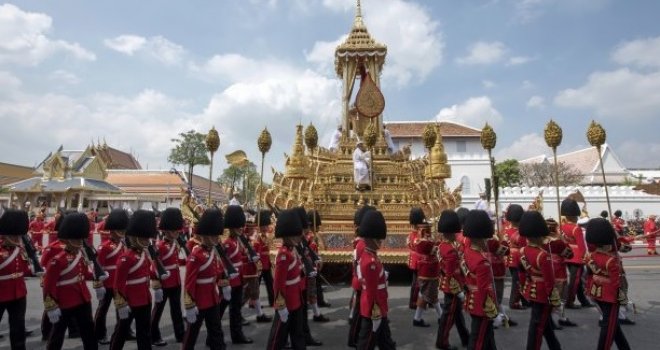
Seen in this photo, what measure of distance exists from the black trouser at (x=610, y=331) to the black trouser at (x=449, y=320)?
1628 millimetres

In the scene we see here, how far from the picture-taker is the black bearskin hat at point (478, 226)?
16.5 feet

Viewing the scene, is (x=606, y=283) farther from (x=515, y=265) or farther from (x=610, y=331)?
(x=515, y=265)

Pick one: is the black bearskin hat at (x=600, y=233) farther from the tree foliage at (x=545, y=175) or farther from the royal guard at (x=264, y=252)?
the tree foliage at (x=545, y=175)

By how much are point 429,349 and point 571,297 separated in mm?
4145

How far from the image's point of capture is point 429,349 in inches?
231

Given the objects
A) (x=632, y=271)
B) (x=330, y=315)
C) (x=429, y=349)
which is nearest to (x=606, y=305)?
(x=429, y=349)

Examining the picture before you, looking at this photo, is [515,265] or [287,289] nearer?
[287,289]

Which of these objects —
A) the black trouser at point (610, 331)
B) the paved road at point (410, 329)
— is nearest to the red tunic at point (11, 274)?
the paved road at point (410, 329)

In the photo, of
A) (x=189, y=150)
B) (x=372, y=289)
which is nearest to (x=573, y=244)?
(x=372, y=289)

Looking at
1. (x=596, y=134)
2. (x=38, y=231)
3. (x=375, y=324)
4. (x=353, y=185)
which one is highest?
(x=596, y=134)

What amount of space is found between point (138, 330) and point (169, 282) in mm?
1153

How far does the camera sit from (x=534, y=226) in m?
5.20

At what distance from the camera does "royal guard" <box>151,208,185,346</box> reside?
6.12 meters

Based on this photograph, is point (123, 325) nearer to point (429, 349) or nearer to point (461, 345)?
point (429, 349)
